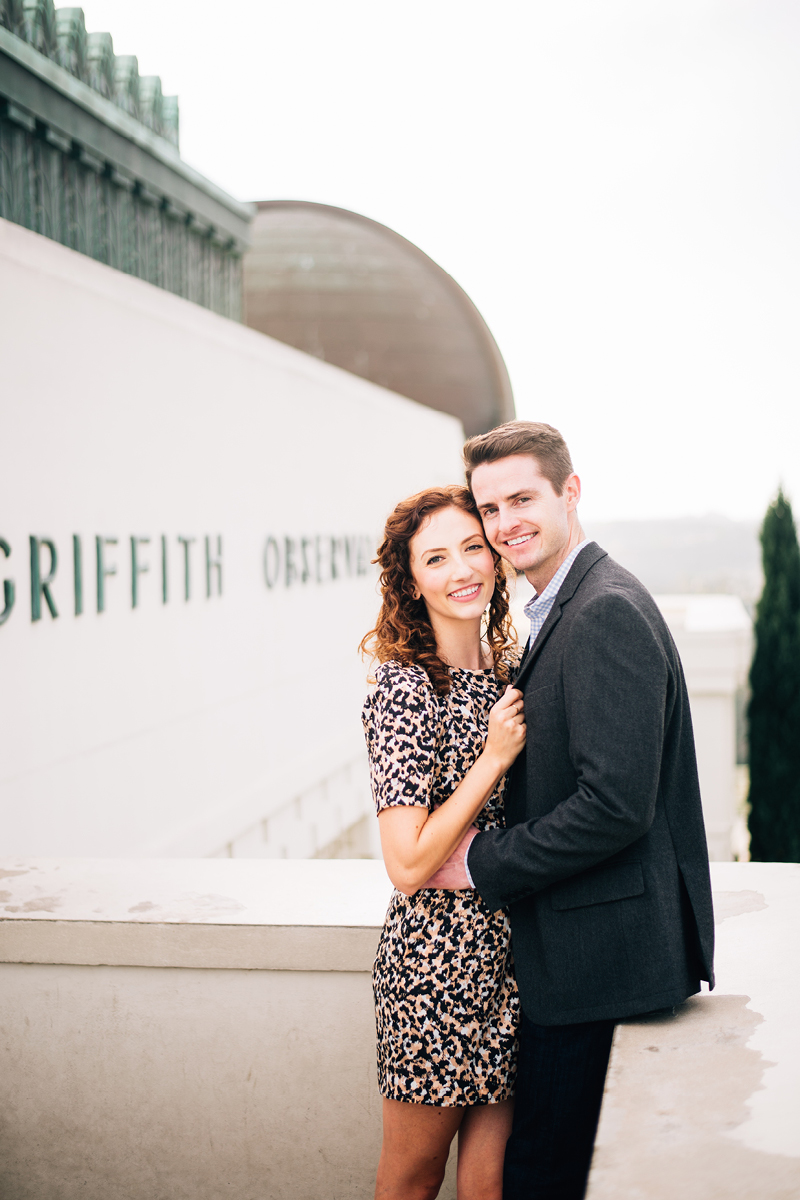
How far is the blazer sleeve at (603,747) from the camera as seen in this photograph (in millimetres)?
1599

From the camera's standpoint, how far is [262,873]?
2.62 metres

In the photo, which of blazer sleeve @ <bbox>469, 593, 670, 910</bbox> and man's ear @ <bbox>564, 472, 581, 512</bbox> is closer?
blazer sleeve @ <bbox>469, 593, 670, 910</bbox>

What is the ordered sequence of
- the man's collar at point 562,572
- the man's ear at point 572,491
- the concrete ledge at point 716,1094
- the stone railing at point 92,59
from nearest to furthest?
the concrete ledge at point 716,1094, the man's collar at point 562,572, the man's ear at point 572,491, the stone railing at point 92,59

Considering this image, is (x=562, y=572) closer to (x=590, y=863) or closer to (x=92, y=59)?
(x=590, y=863)

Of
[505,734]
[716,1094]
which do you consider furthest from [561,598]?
[716,1094]

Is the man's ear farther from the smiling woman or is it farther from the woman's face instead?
the smiling woman

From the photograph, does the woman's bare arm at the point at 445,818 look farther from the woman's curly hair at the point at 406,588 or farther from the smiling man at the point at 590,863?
the woman's curly hair at the point at 406,588

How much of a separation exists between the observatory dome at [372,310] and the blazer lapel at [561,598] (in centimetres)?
1181

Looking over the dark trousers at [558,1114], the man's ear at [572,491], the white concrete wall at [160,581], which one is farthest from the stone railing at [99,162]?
the dark trousers at [558,1114]

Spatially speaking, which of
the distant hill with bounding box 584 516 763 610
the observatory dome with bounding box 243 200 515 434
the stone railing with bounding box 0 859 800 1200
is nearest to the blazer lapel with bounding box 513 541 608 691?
the stone railing with bounding box 0 859 800 1200

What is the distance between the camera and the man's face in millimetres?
1909

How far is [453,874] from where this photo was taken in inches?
70.8

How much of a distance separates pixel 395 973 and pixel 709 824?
938 cm

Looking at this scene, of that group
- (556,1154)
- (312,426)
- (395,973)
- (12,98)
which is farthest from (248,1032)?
(312,426)
